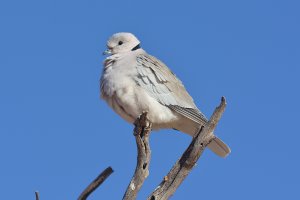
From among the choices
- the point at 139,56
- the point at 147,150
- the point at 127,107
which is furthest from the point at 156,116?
the point at 147,150

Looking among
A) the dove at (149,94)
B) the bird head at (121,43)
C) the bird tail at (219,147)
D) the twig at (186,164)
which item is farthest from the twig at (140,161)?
the bird head at (121,43)

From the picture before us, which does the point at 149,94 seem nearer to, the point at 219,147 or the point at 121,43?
the point at 219,147

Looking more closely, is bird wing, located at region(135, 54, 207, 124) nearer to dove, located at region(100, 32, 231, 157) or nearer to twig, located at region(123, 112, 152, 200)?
dove, located at region(100, 32, 231, 157)

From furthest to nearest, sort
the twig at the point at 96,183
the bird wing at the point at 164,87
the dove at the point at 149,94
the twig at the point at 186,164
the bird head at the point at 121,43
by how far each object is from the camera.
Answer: the bird head at the point at 121,43 < the bird wing at the point at 164,87 < the dove at the point at 149,94 < the twig at the point at 186,164 < the twig at the point at 96,183

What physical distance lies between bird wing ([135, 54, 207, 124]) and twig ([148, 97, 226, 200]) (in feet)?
6.10

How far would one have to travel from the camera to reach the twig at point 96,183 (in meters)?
5.11

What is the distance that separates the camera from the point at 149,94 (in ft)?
23.4

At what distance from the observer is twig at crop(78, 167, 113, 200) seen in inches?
201

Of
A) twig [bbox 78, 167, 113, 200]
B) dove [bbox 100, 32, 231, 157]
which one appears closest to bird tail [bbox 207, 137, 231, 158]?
dove [bbox 100, 32, 231, 157]

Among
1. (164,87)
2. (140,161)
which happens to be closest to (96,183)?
(140,161)

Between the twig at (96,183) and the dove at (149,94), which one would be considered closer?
the twig at (96,183)

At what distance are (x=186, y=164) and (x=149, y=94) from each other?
6.24 ft

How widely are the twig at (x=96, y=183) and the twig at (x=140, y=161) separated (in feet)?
0.90

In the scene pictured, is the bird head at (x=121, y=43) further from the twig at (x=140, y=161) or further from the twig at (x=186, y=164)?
the twig at (x=186, y=164)
